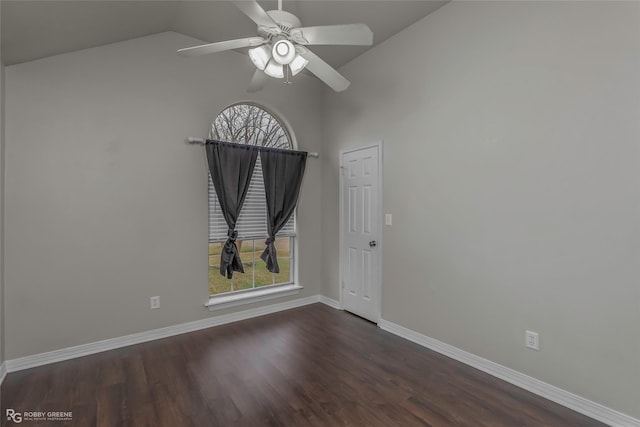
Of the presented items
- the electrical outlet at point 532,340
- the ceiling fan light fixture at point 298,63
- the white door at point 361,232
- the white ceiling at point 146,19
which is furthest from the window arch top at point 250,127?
the electrical outlet at point 532,340

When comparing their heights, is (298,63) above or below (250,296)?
above

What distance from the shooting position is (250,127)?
373 centimetres

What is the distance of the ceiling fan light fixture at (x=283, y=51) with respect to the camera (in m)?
1.81

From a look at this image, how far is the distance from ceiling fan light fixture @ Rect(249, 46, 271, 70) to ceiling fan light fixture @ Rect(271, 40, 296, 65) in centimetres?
11

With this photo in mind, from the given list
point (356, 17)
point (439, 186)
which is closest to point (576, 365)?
point (439, 186)

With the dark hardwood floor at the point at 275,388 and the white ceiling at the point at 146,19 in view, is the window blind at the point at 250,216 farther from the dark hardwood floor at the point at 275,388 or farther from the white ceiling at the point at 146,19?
the white ceiling at the point at 146,19

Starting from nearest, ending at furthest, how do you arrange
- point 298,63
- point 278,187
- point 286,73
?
1. point 298,63
2. point 286,73
3. point 278,187

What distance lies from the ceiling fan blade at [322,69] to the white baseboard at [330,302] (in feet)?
8.99

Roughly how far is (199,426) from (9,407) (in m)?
1.34

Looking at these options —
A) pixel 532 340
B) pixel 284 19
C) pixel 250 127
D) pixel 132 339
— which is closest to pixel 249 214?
pixel 250 127

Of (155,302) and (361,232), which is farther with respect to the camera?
(361,232)

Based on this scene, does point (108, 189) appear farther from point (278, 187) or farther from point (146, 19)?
point (278, 187)

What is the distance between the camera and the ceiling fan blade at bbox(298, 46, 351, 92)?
1.93 metres

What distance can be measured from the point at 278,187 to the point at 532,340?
2.90 metres
